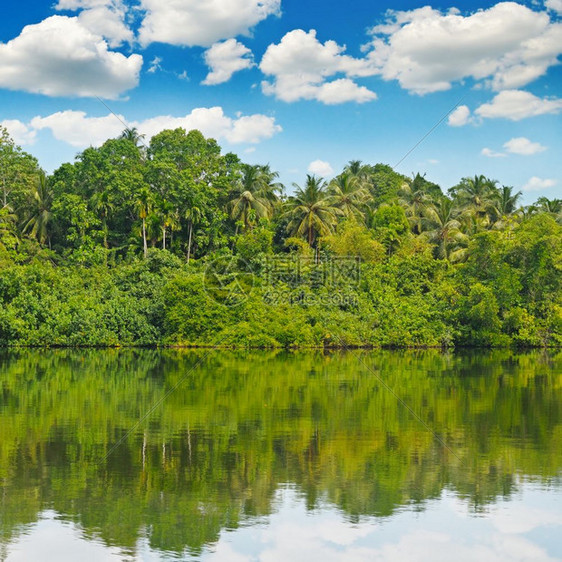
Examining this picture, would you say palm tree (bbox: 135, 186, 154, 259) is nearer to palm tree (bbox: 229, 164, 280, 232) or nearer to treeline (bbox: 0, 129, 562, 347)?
treeline (bbox: 0, 129, 562, 347)

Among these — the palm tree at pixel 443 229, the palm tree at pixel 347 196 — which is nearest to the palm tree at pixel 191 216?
the palm tree at pixel 347 196

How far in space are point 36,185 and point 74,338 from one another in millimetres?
17631

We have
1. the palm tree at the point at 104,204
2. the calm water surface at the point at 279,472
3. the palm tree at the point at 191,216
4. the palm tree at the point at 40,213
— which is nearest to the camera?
the calm water surface at the point at 279,472

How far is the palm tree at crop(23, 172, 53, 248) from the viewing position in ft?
161

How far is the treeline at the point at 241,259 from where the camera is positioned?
3791cm

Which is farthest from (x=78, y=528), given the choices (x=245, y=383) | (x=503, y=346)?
(x=503, y=346)

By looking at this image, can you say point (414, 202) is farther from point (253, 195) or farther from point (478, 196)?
point (253, 195)

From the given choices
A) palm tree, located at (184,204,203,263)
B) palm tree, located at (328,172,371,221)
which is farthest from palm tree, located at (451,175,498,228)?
palm tree, located at (184,204,203,263)

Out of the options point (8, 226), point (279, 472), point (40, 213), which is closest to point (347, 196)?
point (40, 213)

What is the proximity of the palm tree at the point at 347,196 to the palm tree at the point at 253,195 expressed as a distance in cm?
429

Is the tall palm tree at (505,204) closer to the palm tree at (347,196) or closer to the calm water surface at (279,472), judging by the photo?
the palm tree at (347,196)

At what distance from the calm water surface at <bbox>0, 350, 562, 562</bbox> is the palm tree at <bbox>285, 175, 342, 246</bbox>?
28.3m

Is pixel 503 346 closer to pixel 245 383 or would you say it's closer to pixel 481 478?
pixel 245 383

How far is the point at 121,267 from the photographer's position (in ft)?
140
